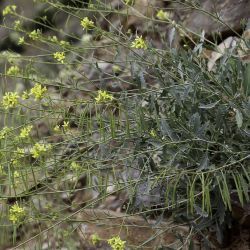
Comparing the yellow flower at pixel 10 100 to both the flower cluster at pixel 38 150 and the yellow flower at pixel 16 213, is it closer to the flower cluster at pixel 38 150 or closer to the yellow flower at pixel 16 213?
the flower cluster at pixel 38 150

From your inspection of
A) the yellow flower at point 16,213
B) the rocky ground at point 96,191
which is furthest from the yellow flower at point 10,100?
the yellow flower at point 16,213

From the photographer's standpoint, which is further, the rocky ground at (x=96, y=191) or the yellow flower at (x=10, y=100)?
the rocky ground at (x=96, y=191)

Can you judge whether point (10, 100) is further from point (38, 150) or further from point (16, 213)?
point (16, 213)

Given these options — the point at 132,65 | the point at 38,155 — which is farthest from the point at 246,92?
the point at 38,155

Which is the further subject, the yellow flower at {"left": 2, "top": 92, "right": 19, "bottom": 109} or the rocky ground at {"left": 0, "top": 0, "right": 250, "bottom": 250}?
the rocky ground at {"left": 0, "top": 0, "right": 250, "bottom": 250}

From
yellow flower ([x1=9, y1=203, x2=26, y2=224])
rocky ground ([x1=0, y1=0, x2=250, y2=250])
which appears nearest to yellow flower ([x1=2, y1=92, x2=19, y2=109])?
rocky ground ([x1=0, y1=0, x2=250, y2=250])

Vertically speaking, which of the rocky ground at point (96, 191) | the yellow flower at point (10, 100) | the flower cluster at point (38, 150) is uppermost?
the yellow flower at point (10, 100)

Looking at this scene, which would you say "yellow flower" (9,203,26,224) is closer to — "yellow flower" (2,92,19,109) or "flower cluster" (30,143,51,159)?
"flower cluster" (30,143,51,159)

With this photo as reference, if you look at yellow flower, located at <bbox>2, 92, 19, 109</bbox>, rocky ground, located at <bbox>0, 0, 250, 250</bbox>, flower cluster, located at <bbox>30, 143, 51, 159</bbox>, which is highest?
yellow flower, located at <bbox>2, 92, 19, 109</bbox>

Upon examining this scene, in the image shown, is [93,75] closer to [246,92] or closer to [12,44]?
Result: [12,44]

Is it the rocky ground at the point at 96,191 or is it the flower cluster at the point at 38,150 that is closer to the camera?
the flower cluster at the point at 38,150

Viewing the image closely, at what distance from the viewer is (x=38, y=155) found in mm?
1463

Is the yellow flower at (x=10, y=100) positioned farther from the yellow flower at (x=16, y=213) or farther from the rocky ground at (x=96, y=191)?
the yellow flower at (x=16, y=213)

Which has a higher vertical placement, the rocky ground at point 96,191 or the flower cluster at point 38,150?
the flower cluster at point 38,150
